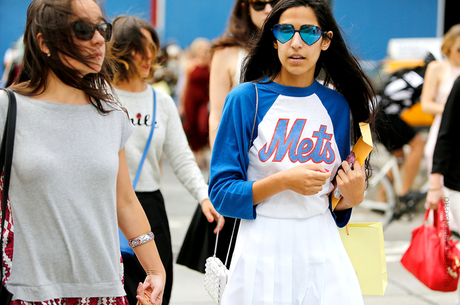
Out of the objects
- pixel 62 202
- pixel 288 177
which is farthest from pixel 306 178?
pixel 62 202

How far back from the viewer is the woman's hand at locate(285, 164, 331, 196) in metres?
1.97

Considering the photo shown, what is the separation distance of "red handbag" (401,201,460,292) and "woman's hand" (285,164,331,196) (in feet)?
6.28

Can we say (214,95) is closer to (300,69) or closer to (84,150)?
(300,69)

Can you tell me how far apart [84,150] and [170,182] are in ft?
29.0

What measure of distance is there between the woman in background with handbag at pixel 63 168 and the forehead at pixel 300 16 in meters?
0.73

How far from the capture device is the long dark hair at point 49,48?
1.82m

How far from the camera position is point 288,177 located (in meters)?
2.00

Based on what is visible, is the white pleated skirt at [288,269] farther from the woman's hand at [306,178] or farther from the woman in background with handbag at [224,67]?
the woman in background with handbag at [224,67]

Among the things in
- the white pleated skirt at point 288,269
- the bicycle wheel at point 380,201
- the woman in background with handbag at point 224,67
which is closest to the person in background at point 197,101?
the bicycle wheel at point 380,201

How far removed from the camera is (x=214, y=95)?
321cm

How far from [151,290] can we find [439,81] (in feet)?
15.0

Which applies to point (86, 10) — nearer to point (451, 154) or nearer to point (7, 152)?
point (7, 152)

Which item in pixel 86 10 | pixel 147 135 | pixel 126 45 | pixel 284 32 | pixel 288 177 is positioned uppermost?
pixel 86 10

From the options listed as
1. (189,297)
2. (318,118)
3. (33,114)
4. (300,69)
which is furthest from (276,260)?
(189,297)
